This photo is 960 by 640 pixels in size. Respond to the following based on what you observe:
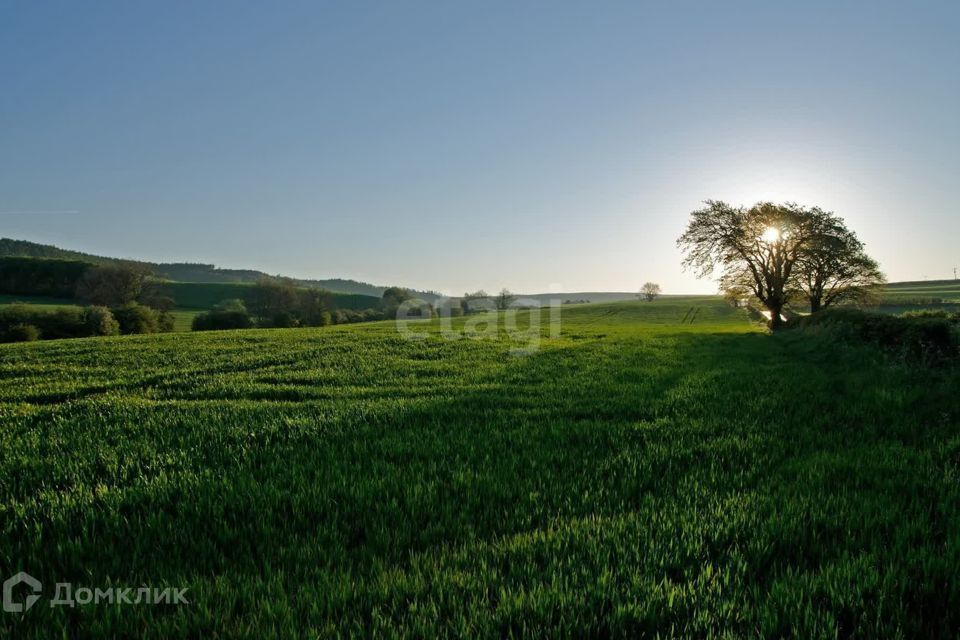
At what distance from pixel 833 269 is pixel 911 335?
3304 centimetres

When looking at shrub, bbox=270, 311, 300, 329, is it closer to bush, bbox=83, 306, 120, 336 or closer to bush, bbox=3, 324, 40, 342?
bush, bbox=83, 306, 120, 336

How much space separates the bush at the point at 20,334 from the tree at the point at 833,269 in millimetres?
71831

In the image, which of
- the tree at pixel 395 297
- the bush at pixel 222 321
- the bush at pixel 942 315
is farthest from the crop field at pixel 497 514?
the tree at pixel 395 297

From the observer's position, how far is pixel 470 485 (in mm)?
4754

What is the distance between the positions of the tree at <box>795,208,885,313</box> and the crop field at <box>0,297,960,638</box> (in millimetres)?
35710

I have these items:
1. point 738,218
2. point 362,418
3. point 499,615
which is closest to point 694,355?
point 362,418

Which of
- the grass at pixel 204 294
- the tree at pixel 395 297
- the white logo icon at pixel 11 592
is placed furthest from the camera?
the grass at pixel 204 294

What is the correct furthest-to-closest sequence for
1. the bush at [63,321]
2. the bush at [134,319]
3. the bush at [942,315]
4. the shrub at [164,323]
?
the shrub at [164,323]
the bush at [134,319]
the bush at [63,321]
the bush at [942,315]

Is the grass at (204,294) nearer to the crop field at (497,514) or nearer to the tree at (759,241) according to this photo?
the tree at (759,241)

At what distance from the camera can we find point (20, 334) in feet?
128

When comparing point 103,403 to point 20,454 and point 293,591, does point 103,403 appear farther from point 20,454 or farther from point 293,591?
point 293,591

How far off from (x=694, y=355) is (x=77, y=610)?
20.4 m

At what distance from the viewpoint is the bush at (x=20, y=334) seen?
3878cm

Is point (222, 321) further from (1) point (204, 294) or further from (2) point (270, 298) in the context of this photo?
(1) point (204, 294)
